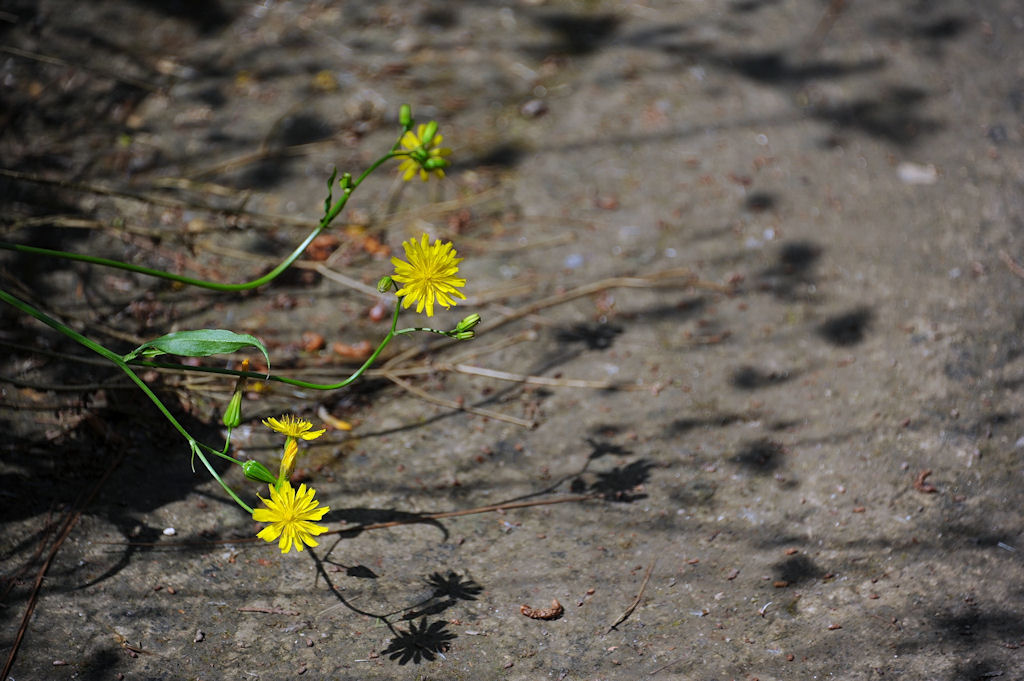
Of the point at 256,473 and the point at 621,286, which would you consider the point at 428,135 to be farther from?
the point at 621,286

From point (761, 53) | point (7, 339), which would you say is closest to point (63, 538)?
point (7, 339)

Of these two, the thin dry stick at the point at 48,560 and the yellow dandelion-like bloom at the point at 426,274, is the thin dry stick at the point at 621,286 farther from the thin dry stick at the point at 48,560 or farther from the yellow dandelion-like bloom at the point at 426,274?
the thin dry stick at the point at 48,560

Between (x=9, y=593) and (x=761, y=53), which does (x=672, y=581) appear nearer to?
(x=9, y=593)

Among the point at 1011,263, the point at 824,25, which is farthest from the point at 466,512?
the point at 824,25

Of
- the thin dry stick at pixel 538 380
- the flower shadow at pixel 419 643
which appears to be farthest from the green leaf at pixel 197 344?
the thin dry stick at pixel 538 380

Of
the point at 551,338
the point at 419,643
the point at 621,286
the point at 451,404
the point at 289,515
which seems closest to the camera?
the point at 289,515

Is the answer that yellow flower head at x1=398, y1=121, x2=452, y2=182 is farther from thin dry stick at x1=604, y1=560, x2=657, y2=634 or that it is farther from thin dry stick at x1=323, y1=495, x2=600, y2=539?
thin dry stick at x1=604, y1=560, x2=657, y2=634
